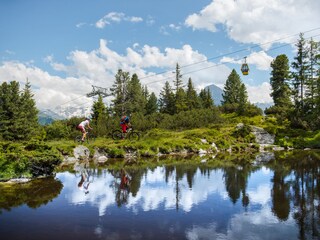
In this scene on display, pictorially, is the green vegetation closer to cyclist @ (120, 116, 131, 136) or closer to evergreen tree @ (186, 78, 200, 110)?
cyclist @ (120, 116, 131, 136)

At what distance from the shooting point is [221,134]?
140 ft

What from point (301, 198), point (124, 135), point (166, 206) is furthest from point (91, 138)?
point (301, 198)

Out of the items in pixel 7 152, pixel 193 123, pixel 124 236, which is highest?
pixel 193 123

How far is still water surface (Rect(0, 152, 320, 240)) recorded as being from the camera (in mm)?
9797

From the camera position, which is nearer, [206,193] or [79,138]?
[206,193]

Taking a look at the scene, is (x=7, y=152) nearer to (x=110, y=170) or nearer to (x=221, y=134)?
(x=110, y=170)

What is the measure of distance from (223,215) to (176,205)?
7.38 ft

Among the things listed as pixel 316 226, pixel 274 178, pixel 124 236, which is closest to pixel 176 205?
pixel 124 236

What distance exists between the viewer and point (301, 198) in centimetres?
1362

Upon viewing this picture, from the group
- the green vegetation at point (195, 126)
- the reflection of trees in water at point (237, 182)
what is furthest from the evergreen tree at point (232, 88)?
the reflection of trees in water at point (237, 182)

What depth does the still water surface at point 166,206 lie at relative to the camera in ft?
32.1

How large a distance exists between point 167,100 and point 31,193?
7277cm

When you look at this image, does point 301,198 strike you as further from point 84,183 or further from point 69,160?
point 69,160

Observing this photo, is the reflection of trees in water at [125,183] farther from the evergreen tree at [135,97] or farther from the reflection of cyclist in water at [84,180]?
the evergreen tree at [135,97]
